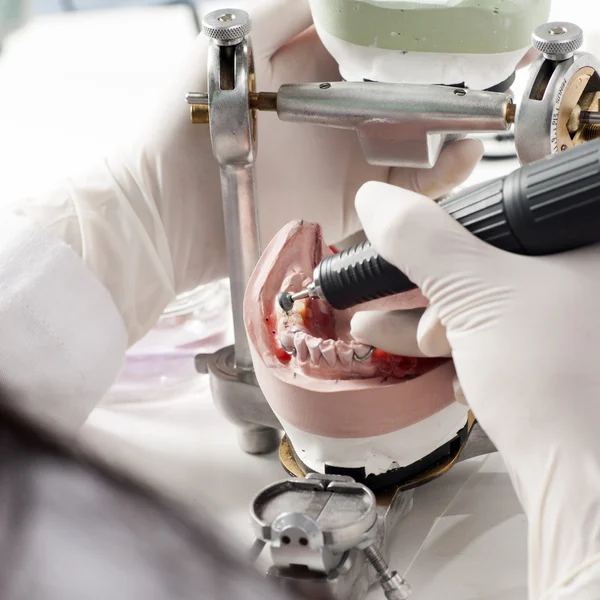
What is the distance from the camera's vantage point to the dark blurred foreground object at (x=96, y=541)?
33cm

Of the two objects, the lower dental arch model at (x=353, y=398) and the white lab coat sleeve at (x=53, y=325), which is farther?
the white lab coat sleeve at (x=53, y=325)

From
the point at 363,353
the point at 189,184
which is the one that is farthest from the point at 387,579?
the point at 189,184

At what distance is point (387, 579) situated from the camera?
760 millimetres

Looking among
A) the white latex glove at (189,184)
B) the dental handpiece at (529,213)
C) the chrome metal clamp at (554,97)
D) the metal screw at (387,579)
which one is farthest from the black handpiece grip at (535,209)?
the white latex glove at (189,184)

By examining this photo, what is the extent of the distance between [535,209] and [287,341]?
0.27 meters

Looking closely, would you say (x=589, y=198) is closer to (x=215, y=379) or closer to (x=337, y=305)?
(x=337, y=305)

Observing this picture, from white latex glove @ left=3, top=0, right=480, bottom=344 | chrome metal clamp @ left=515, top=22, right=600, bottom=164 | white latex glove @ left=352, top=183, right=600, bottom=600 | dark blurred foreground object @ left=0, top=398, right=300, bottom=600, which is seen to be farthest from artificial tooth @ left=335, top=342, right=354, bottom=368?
dark blurred foreground object @ left=0, top=398, right=300, bottom=600

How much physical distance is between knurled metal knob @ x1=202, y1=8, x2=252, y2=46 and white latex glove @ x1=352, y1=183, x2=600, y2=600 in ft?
0.85

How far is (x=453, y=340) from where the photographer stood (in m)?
0.73

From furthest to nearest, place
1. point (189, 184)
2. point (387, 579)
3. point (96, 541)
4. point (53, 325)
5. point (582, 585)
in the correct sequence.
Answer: point (189, 184), point (53, 325), point (387, 579), point (582, 585), point (96, 541)

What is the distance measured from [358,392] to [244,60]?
13.1 inches

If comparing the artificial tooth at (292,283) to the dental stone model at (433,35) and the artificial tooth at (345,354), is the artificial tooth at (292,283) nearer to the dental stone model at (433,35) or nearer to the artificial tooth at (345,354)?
the artificial tooth at (345,354)

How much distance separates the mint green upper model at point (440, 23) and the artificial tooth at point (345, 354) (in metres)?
0.31

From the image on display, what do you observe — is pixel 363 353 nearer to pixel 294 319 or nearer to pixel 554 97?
pixel 294 319
